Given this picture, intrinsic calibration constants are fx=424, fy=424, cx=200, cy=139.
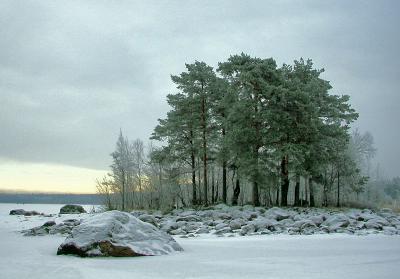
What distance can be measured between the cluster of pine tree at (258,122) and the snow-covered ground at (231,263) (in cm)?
2105

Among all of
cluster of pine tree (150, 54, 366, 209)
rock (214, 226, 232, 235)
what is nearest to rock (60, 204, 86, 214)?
cluster of pine tree (150, 54, 366, 209)

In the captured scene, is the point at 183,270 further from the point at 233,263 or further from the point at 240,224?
the point at 240,224

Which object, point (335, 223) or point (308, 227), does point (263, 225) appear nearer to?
point (308, 227)

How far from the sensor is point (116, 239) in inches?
313

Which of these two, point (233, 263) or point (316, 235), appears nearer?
point (233, 263)

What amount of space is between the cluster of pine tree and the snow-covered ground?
2105 cm

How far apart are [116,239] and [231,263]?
2.40 metres

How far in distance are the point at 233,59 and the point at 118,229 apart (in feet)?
86.4

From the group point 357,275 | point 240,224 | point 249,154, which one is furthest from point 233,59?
point 357,275

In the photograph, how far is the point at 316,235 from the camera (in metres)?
11.6

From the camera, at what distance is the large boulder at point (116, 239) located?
7715mm

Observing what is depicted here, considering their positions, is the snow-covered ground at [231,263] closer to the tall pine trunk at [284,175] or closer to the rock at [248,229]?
the rock at [248,229]

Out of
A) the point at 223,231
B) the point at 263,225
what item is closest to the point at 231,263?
the point at 223,231

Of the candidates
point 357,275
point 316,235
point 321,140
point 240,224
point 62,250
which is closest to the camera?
point 357,275
